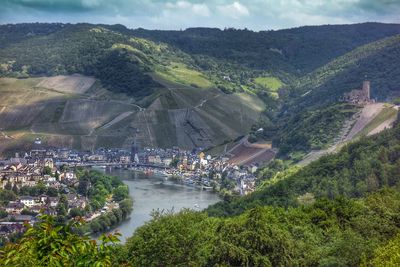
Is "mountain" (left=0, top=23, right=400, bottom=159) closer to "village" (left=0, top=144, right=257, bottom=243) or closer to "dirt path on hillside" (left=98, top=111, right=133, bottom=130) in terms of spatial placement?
"dirt path on hillside" (left=98, top=111, right=133, bottom=130)

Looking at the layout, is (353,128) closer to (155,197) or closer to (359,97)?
(359,97)

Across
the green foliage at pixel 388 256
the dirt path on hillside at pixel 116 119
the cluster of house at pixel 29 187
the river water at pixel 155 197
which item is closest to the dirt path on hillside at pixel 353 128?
the river water at pixel 155 197

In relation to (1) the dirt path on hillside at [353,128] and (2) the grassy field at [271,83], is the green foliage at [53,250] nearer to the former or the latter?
(1) the dirt path on hillside at [353,128]

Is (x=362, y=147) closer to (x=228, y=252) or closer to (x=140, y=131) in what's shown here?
(x=228, y=252)

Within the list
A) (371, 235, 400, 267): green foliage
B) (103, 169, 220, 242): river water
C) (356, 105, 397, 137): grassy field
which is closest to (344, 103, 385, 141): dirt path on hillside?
(356, 105, 397, 137): grassy field

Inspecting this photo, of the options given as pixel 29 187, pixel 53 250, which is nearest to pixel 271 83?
pixel 29 187

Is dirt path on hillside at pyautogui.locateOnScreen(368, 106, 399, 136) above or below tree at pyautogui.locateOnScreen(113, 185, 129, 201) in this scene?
above

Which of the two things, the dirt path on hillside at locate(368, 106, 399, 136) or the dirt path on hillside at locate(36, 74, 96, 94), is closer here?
the dirt path on hillside at locate(368, 106, 399, 136)

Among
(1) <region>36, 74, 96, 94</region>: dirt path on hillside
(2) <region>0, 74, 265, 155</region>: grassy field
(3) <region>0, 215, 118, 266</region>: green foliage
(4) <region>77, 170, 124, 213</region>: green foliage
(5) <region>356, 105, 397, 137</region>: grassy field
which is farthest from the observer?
(1) <region>36, 74, 96, 94</region>: dirt path on hillside
